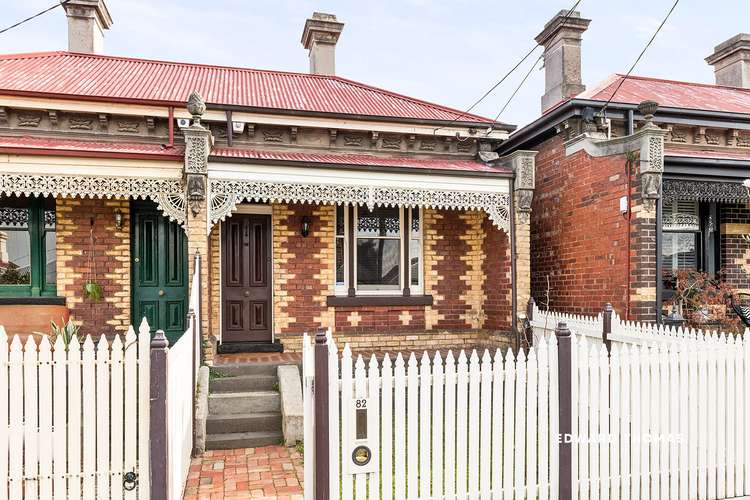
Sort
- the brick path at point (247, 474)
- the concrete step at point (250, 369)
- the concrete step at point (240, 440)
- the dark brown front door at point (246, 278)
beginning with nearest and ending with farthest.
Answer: the brick path at point (247, 474) < the concrete step at point (240, 440) < the concrete step at point (250, 369) < the dark brown front door at point (246, 278)

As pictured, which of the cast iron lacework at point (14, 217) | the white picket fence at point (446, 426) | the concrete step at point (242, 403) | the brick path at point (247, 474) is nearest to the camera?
the white picket fence at point (446, 426)

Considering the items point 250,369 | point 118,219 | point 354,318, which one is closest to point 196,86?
point 118,219

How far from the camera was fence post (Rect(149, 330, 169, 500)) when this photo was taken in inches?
138

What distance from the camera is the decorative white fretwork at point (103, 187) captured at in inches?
261

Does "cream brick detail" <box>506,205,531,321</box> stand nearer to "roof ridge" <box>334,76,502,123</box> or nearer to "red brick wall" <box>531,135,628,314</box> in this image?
"red brick wall" <box>531,135,628,314</box>

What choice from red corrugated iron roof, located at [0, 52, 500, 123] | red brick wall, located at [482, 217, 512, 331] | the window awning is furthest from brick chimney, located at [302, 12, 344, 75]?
red brick wall, located at [482, 217, 512, 331]

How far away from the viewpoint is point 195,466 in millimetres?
4988

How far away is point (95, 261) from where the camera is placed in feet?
26.5

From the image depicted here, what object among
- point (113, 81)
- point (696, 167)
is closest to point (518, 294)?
point (696, 167)

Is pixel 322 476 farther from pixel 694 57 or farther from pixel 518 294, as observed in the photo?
pixel 694 57

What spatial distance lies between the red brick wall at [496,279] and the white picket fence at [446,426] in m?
4.61

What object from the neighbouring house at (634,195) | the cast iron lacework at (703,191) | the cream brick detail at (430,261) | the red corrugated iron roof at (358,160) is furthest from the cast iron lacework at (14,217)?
the cast iron lacework at (703,191)

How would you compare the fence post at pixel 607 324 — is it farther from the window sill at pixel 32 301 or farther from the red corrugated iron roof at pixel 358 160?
the window sill at pixel 32 301

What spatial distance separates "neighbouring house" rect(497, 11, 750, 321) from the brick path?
5.10 metres
